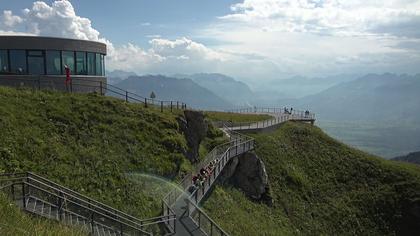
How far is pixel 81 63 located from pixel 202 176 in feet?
56.6

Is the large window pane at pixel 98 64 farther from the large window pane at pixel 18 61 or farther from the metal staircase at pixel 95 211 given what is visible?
the metal staircase at pixel 95 211

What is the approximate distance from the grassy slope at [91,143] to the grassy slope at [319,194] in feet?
17.4

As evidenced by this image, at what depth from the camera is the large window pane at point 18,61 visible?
3198 cm

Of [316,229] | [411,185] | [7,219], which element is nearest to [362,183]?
[411,185]

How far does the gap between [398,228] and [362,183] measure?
647 cm

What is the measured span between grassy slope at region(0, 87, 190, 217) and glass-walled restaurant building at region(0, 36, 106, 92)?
4.46 m

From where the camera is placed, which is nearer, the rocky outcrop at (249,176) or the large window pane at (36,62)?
the large window pane at (36,62)

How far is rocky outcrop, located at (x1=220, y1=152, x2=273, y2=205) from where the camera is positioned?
109ft

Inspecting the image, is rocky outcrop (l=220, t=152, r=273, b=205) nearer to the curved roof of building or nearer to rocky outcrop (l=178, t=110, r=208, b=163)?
rocky outcrop (l=178, t=110, r=208, b=163)

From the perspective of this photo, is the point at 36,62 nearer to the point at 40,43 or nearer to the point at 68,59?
the point at 40,43

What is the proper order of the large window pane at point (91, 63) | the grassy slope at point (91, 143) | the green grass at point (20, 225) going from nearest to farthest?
the green grass at point (20, 225)
the grassy slope at point (91, 143)
the large window pane at point (91, 63)

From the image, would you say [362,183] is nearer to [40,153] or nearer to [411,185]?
[411,185]

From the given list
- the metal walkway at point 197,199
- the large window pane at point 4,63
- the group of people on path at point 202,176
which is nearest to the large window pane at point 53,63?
the large window pane at point 4,63

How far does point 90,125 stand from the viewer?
25484 mm
